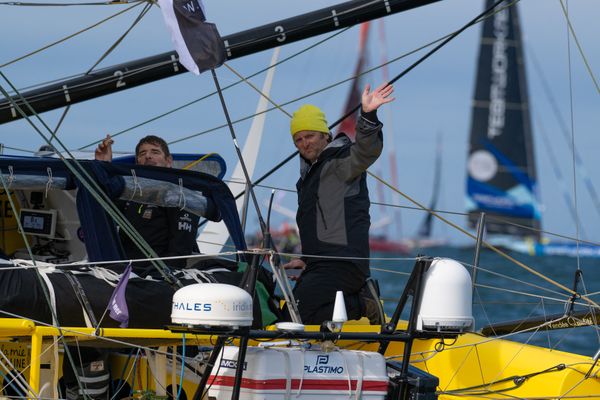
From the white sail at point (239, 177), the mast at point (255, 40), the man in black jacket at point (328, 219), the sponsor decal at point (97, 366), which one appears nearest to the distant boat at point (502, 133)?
the white sail at point (239, 177)

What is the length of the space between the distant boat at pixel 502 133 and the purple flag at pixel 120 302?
1593 inches

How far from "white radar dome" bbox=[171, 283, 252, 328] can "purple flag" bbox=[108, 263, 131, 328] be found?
1.75 ft

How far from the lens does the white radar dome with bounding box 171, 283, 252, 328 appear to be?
4098mm

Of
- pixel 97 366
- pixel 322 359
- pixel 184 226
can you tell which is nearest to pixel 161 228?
pixel 184 226

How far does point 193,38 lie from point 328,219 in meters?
1.03

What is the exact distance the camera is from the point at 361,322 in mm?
5652

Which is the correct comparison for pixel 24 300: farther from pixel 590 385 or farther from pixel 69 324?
pixel 590 385

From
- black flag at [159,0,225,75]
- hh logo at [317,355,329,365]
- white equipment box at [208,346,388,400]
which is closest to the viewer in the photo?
white equipment box at [208,346,388,400]

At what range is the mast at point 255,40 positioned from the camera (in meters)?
6.06

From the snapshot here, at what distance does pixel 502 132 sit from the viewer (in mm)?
45562

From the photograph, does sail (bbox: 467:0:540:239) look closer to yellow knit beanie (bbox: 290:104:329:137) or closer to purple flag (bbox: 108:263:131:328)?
yellow knit beanie (bbox: 290:104:329:137)

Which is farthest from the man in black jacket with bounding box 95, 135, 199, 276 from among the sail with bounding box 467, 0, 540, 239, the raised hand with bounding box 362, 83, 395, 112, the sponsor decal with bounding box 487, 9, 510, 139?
the sponsor decal with bounding box 487, 9, 510, 139

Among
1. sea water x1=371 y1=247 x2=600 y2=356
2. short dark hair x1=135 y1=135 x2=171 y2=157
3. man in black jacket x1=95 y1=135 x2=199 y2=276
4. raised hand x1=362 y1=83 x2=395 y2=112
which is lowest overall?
sea water x1=371 y1=247 x2=600 y2=356

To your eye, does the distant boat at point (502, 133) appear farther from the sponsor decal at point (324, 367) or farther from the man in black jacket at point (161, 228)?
the sponsor decal at point (324, 367)
